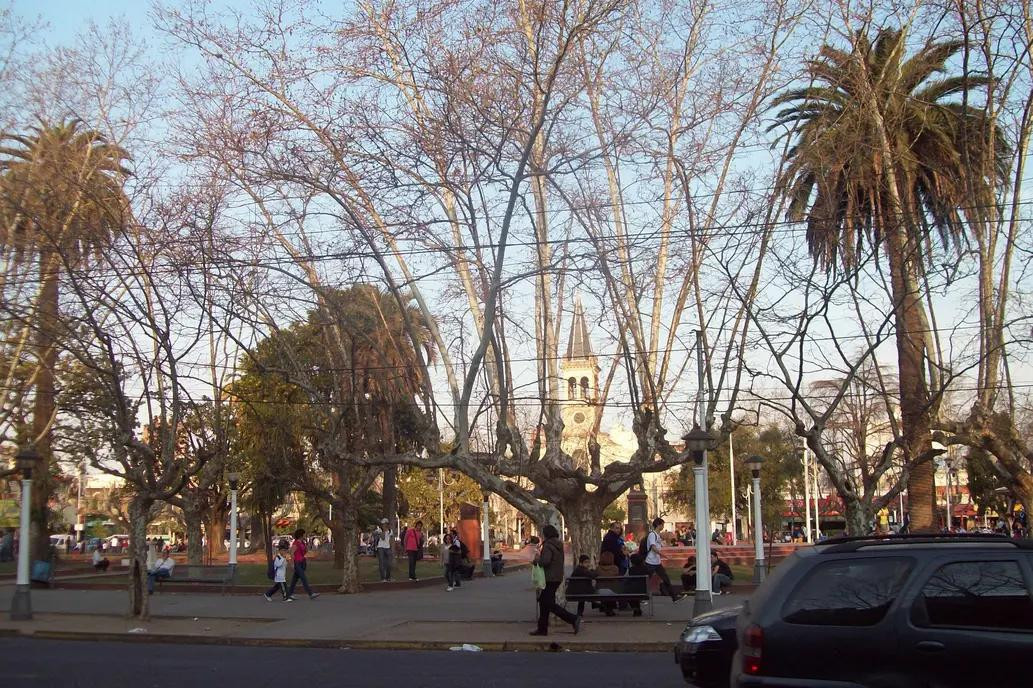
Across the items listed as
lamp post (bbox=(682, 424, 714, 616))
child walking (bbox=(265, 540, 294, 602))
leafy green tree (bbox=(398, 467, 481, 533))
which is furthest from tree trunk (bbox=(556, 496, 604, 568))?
leafy green tree (bbox=(398, 467, 481, 533))

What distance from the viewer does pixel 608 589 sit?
60.3ft

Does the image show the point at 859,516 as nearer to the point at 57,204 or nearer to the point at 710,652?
the point at 710,652

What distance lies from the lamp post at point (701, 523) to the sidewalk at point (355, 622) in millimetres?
692

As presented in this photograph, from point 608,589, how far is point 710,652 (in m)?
9.57

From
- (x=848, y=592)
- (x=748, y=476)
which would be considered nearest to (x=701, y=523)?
(x=848, y=592)

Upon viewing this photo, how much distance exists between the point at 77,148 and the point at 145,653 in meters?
11.0

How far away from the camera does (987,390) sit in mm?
20406

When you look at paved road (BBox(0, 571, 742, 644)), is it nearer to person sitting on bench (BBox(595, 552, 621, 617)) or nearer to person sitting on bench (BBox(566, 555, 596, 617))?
person sitting on bench (BBox(595, 552, 621, 617))

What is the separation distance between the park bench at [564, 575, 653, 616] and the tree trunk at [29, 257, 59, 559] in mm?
10817

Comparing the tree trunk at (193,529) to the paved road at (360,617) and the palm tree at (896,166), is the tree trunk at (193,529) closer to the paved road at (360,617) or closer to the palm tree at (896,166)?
the paved road at (360,617)

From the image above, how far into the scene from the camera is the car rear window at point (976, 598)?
6.55m

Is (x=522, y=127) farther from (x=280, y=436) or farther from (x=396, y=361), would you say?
(x=280, y=436)

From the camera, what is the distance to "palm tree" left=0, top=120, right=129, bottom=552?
1936 centimetres

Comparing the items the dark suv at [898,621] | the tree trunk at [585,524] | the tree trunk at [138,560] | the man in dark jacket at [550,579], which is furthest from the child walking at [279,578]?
the dark suv at [898,621]
